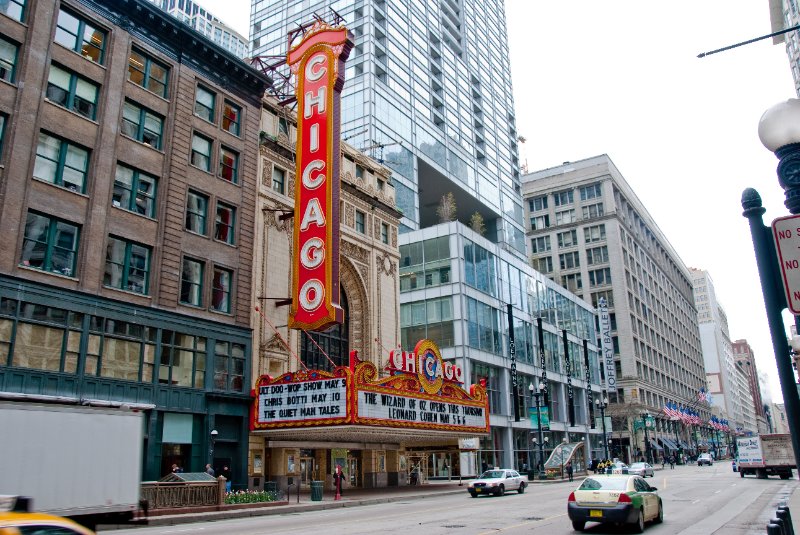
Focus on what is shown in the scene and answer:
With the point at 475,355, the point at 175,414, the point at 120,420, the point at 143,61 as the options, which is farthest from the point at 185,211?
the point at 475,355

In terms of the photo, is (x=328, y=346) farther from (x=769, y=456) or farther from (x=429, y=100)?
(x=429, y=100)

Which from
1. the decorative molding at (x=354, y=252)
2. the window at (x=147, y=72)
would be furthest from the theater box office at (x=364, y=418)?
the window at (x=147, y=72)

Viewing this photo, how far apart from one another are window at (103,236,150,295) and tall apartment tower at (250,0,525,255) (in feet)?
105

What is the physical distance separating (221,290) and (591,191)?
99.2 meters

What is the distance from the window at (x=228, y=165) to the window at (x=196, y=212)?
2015mm

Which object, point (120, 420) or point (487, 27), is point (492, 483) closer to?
point (120, 420)

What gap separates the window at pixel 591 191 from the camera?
121000 mm

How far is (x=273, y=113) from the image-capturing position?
1604 inches

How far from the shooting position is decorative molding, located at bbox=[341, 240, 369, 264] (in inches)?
1737

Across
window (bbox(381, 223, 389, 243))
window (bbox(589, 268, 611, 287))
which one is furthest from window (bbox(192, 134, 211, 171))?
window (bbox(589, 268, 611, 287))

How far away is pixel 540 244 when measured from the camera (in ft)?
411

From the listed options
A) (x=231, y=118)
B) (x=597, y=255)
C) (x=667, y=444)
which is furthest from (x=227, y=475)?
(x=597, y=255)

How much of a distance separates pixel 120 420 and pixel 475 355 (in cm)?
4641

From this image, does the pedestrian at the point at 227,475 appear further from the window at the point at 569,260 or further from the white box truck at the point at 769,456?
the window at the point at 569,260
